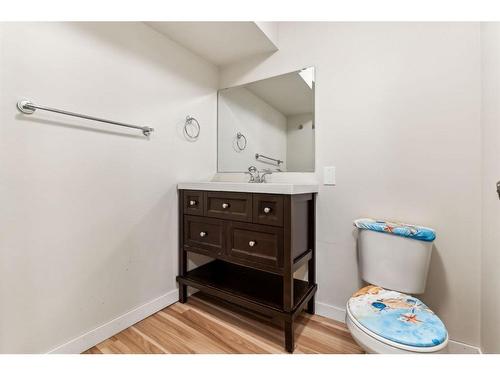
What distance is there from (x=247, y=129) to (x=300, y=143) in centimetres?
55

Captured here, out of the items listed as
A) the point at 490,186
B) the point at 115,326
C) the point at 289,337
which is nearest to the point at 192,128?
the point at 115,326

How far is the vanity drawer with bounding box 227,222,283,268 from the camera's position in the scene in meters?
1.30

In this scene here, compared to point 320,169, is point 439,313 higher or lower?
lower

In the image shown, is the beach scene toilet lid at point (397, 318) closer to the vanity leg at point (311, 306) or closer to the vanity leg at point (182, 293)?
the vanity leg at point (311, 306)

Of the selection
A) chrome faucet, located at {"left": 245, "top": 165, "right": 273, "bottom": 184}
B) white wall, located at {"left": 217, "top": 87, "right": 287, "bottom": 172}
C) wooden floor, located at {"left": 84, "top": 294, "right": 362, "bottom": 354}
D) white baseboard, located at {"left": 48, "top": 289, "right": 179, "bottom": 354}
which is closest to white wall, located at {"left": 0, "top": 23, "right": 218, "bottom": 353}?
white baseboard, located at {"left": 48, "top": 289, "right": 179, "bottom": 354}

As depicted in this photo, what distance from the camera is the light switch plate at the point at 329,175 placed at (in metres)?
1.57

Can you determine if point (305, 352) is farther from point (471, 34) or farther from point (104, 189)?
point (471, 34)

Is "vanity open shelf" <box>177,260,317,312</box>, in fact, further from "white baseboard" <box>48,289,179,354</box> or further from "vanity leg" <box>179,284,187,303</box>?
"white baseboard" <box>48,289,179,354</box>

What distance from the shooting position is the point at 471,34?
1.18m

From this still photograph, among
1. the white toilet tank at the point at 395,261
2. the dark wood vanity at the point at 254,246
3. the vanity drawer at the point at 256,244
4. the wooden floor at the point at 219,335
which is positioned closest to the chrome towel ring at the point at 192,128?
the dark wood vanity at the point at 254,246

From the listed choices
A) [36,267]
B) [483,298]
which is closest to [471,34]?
[483,298]

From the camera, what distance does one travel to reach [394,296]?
3.71 feet

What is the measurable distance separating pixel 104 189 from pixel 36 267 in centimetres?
47

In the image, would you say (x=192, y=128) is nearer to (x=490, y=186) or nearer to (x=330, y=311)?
(x=330, y=311)
